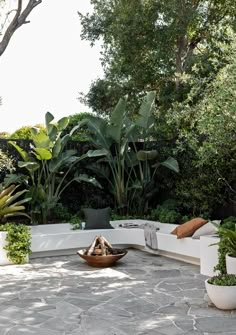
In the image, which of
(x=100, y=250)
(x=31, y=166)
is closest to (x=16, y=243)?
(x=100, y=250)

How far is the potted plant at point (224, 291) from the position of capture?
4.76m

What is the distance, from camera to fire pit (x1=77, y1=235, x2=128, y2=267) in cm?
716

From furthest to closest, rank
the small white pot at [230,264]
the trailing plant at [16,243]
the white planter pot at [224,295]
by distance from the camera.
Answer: the trailing plant at [16,243] → the small white pot at [230,264] → the white planter pot at [224,295]

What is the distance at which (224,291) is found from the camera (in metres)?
4.76

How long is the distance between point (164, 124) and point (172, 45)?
2417 millimetres

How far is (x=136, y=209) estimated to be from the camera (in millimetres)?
10773

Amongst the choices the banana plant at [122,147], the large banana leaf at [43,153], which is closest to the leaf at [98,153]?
the banana plant at [122,147]

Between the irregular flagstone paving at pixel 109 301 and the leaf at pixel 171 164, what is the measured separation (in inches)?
95.2

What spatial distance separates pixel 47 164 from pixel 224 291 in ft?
19.7

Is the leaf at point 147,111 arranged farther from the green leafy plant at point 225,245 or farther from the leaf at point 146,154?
the green leafy plant at point 225,245

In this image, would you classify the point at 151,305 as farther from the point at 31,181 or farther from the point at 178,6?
the point at 178,6

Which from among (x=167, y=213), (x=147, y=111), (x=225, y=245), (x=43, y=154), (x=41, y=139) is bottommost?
(x=225, y=245)

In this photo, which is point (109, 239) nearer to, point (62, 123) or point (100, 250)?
point (100, 250)

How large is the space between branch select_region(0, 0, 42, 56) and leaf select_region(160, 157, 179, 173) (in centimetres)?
504
